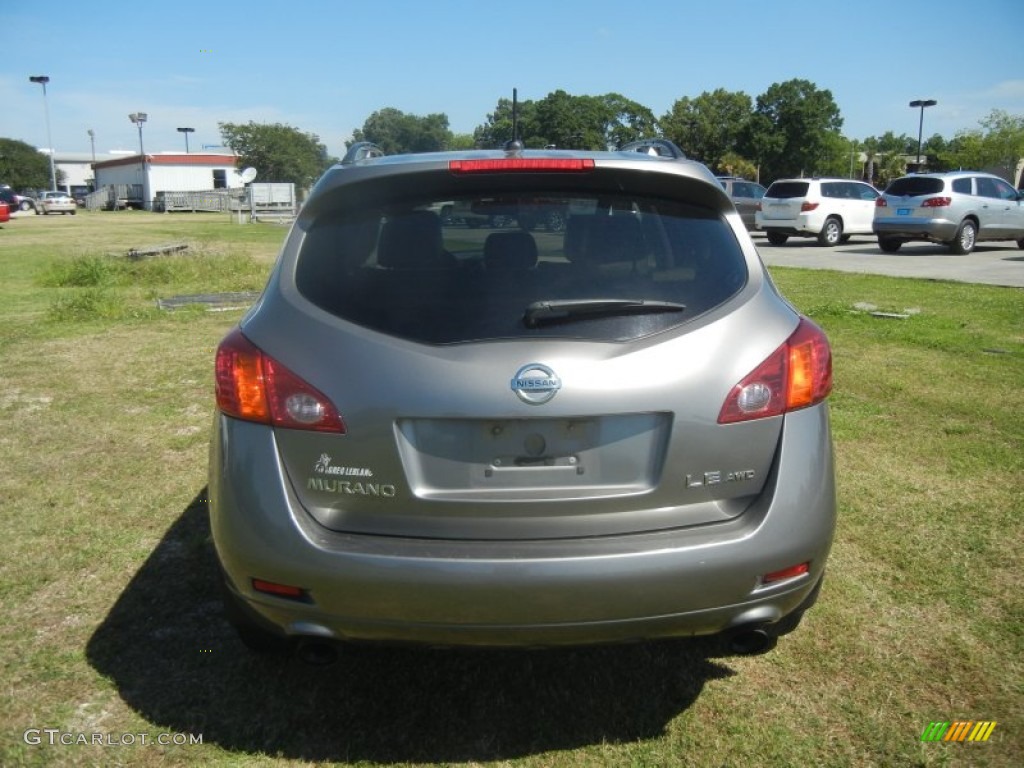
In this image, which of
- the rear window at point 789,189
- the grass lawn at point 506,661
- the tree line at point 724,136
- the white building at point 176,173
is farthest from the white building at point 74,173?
the grass lawn at point 506,661

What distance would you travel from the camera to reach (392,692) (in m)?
2.88

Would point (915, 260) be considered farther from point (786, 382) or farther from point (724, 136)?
point (724, 136)

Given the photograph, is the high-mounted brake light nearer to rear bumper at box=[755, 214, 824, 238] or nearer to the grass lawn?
the grass lawn

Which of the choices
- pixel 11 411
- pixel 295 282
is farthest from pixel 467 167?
pixel 11 411

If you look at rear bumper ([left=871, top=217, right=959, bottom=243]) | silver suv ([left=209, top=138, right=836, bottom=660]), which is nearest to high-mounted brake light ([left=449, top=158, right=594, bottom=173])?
silver suv ([left=209, top=138, right=836, bottom=660])

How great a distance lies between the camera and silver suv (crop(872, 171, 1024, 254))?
1920 centimetres

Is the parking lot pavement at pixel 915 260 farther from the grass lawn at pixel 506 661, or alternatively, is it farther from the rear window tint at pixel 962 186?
the grass lawn at pixel 506 661

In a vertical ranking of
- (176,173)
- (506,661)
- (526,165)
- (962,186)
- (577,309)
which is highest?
(176,173)

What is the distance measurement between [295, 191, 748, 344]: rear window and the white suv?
20903 mm

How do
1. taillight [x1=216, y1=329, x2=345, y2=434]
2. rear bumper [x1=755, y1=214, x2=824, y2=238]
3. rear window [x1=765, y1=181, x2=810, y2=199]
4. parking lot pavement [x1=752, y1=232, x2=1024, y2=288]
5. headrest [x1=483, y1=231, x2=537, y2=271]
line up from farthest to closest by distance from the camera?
1. rear bumper [x1=755, y1=214, x2=824, y2=238]
2. rear window [x1=765, y1=181, x2=810, y2=199]
3. parking lot pavement [x1=752, y1=232, x2=1024, y2=288]
4. headrest [x1=483, y1=231, x2=537, y2=271]
5. taillight [x1=216, y1=329, x2=345, y2=434]

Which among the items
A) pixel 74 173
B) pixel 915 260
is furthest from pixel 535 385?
pixel 74 173

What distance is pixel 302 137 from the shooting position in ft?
278

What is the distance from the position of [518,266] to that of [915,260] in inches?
718

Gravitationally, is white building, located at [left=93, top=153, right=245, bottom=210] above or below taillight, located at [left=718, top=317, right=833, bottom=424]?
above
